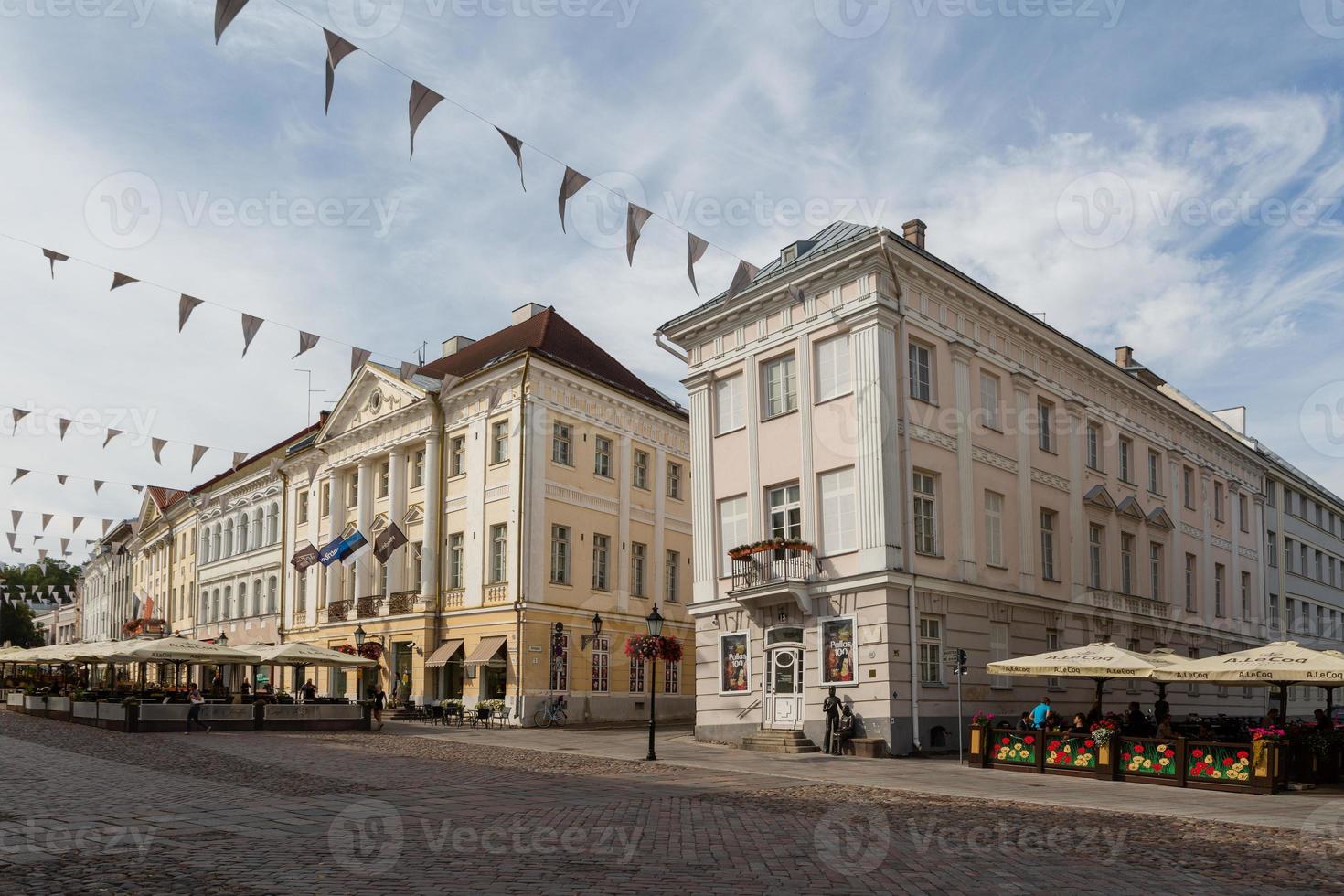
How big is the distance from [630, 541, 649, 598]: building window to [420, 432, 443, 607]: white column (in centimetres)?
673

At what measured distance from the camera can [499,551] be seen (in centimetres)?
3681

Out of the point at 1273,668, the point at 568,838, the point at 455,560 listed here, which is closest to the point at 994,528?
the point at 1273,668

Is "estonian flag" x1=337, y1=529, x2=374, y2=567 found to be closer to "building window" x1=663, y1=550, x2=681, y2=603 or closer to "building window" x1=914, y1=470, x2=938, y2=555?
"building window" x1=663, y1=550, x2=681, y2=603

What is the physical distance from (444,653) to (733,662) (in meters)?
12.9

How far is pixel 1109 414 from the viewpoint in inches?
1374

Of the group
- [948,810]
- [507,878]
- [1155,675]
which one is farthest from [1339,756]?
[507,878]

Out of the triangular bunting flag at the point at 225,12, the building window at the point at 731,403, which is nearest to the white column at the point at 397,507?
the building window at the point at 731,403

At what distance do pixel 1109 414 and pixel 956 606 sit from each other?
467 inches

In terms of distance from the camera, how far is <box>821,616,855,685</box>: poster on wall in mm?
25125

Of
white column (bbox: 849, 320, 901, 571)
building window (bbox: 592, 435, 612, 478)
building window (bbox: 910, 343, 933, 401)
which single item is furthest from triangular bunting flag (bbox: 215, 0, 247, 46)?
building window (bbox: 592, 435, 612, 478)

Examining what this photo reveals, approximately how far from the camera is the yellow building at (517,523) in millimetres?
36062

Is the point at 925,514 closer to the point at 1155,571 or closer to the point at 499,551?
the point at 1155,571

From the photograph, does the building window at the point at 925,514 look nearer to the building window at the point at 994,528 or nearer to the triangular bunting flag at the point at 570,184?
the building window at the point at 994,528

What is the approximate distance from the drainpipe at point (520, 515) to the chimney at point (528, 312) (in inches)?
318
